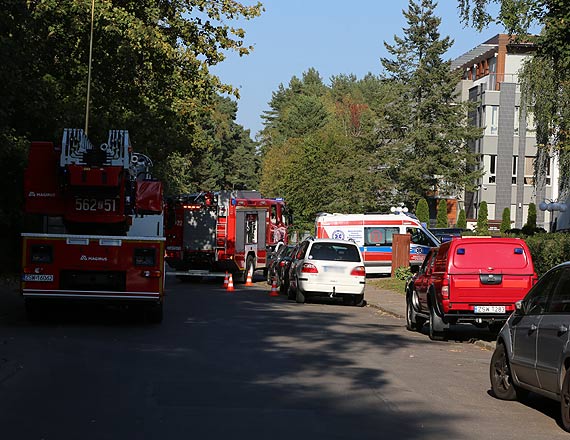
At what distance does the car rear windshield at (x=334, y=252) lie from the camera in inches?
1065

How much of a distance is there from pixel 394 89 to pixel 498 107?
761 cm

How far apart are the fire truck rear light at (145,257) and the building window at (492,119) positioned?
59.4 m

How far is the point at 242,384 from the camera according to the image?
11445 millimetres

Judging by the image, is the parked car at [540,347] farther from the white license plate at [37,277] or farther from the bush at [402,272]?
the bush at [402,272]

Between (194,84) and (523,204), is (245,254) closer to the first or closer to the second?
(194,84)

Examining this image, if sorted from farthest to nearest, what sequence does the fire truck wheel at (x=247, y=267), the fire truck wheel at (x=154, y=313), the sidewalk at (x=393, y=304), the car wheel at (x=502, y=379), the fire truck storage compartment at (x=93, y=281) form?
the fire truck wheel at (x=247, y=267)
the fire truck wheel at (x=154, y=313)
the sidewalk at (x=393, y=304)
the fire truck storage compartment at (x=93, y=281)
the car wheel at (x=502, y=379)

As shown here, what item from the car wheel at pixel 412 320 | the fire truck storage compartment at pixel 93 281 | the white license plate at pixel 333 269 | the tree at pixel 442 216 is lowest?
the car wheel at pixel 412 320

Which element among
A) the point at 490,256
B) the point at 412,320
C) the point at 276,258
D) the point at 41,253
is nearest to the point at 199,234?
the point at 276,258

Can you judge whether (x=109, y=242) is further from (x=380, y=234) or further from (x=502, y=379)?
(x=380, y=234)

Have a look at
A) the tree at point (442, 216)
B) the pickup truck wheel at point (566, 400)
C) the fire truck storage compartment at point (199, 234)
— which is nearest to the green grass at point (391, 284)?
the fire truck storage compartment at point (199, 234)

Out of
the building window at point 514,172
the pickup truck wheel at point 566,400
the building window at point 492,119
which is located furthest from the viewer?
the building window at point 492,119

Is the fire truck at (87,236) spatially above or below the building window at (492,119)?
below

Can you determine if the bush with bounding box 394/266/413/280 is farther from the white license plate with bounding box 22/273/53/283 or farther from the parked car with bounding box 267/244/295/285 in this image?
the white license plate with bounding box 22/273/53/283

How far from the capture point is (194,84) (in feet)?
106
